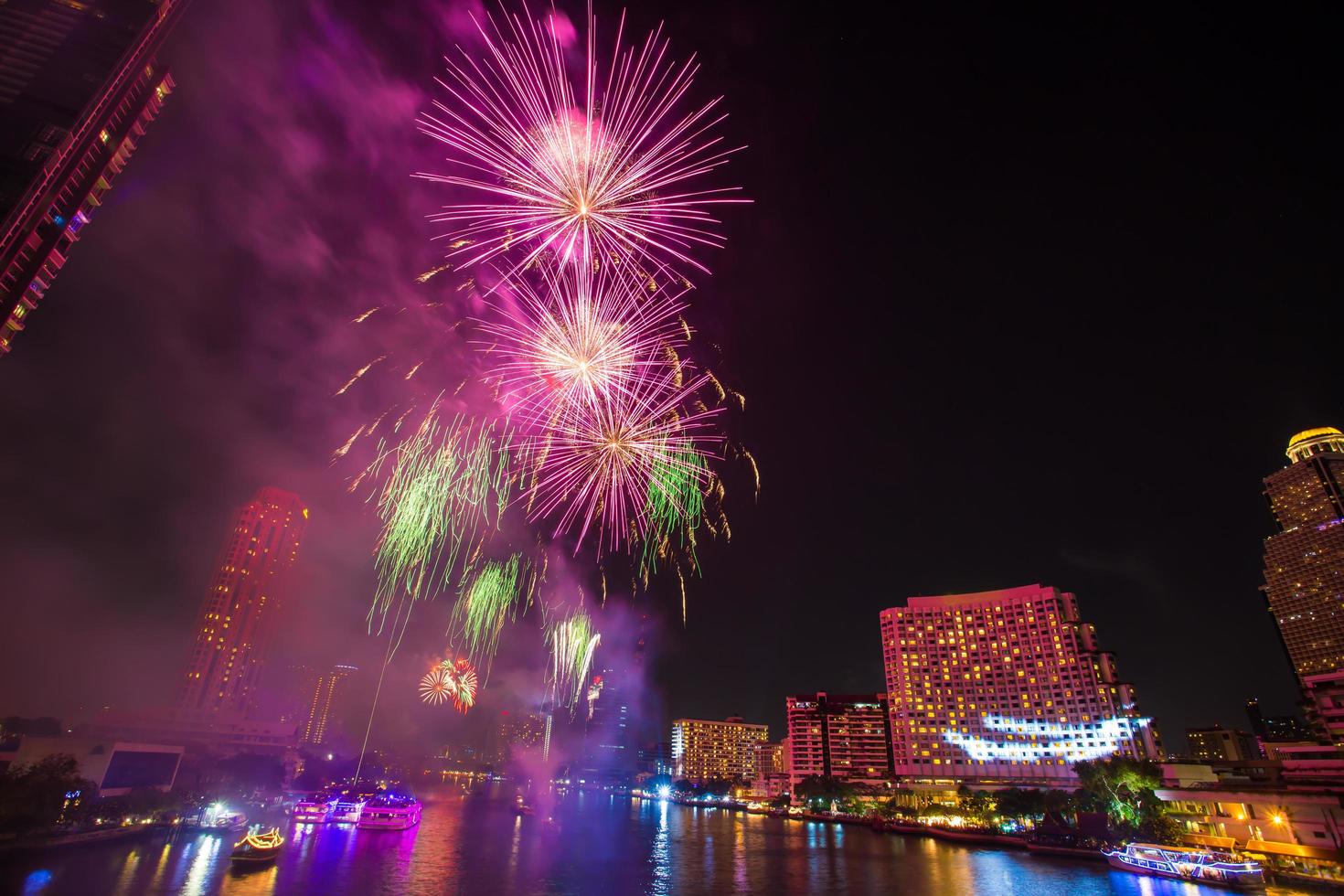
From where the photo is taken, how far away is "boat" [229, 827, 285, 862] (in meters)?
43.5

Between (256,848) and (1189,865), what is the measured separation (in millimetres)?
69430

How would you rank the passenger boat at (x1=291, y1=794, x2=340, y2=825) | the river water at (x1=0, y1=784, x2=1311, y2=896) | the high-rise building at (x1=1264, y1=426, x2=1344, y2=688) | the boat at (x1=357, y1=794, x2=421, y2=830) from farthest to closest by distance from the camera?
the high-rise building at (x1=1264, y1=426, x2=1344, y2=688) < the passenger boat at (x1=291, y1=794, x2=340, y2=825) < the boat at (x1=357, y1=794, x2=421, y2=830) < the river water at (x1=0, y1=784, x2=1311, y2=896)

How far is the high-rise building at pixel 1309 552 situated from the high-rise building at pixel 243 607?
203 metres

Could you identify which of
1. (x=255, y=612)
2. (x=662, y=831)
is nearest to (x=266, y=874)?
(x=662, y=831)

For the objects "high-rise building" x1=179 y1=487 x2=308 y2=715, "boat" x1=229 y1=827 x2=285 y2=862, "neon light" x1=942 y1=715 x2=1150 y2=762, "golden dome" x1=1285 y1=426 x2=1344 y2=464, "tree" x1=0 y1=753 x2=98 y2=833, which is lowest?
"boat" x1=229 y1=827 x2=285 y2=862

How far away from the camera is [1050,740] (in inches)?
3979

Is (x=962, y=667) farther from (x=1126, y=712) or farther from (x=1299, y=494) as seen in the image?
(x=1299, y=494)

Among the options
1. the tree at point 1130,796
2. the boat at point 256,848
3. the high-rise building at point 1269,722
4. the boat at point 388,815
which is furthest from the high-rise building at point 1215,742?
the boat at point 256,848

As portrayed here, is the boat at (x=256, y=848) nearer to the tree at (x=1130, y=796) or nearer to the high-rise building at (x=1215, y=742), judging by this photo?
the tree at (x=1130, y=796)

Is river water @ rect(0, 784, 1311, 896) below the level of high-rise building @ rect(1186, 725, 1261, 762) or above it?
below

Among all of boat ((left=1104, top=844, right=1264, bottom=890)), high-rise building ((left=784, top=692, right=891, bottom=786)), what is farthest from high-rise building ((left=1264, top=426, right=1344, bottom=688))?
boat ((left=1104, top=844, right=1264, bottom=890))

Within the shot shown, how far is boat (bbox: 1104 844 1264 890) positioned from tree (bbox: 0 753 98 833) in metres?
83.2

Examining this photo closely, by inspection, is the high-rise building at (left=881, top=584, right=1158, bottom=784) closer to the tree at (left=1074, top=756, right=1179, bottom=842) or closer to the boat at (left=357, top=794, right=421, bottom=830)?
the tree at (left=1074, top=756, right=1179, bottom=842)

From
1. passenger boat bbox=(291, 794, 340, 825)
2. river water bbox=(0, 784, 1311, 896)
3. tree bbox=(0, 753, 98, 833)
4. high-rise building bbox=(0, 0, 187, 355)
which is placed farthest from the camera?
passenger boat bbox=(291, 794, 340, 825)
